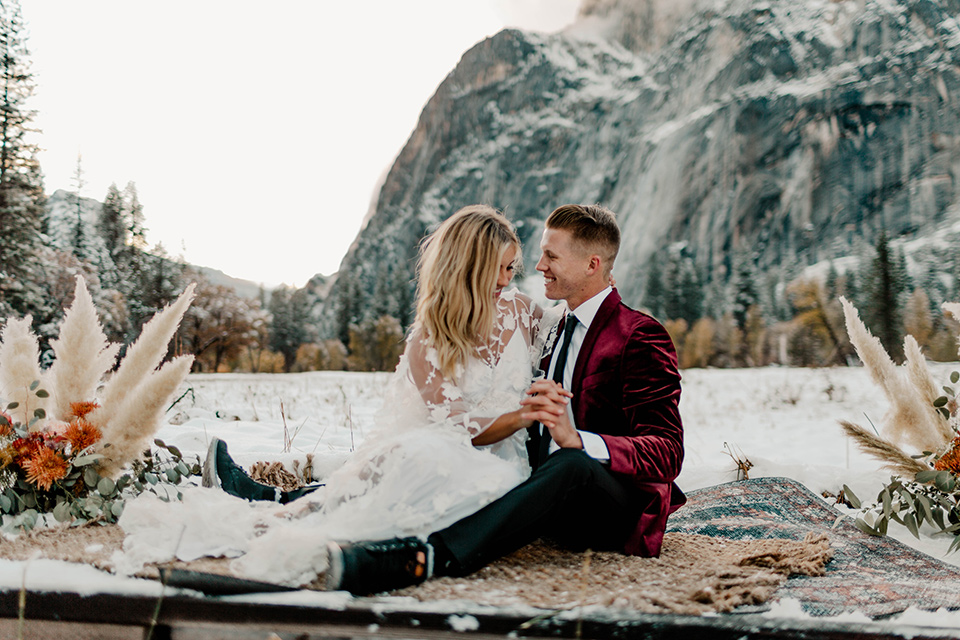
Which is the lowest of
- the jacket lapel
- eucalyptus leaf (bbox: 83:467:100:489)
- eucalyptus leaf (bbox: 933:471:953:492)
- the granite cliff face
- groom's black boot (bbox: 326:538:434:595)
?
groom's black boot (bbox: 326:538:434:595)

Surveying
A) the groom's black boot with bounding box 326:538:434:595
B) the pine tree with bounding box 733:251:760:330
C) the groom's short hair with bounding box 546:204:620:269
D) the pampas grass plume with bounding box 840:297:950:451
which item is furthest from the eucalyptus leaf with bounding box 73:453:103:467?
the pine tree with bounding box 733:251:760:330

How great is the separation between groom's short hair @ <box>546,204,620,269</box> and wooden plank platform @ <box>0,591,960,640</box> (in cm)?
170

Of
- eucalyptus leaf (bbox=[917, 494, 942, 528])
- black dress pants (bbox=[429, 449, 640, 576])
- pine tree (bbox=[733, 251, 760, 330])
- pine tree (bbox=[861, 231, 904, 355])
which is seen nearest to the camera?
black dress pants (bbox=[429, 449, 640, 576])

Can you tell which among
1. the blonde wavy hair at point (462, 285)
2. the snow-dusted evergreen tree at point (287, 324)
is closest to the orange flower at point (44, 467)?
the blonde wavy hair at point (462, 285)

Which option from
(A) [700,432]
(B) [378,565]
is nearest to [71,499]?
→ (B) [378,565]

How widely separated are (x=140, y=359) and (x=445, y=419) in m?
1.17

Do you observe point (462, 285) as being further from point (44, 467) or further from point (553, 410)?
point (44, 467)

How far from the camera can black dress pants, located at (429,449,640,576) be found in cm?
209

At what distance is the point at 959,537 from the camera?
8.30 feet

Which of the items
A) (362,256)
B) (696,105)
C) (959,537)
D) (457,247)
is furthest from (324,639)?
(362,256)

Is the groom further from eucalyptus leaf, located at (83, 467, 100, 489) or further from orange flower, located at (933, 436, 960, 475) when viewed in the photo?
eucalyptus leaf, located at (83, 467, 100, 489)

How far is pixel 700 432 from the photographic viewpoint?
7074 millimetres

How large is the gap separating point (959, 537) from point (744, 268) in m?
46.0

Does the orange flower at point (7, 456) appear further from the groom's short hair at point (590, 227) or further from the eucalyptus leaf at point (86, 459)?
the groom's short hair at point (590, 227)
